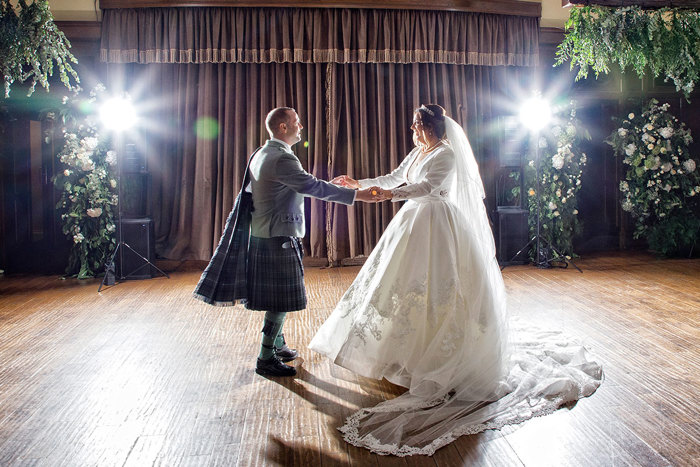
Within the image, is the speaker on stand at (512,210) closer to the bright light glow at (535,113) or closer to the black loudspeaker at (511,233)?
the black loudspeaker at (511,233)

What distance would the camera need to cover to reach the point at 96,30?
5980 millimetres

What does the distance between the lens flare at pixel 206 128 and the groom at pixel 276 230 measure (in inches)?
128

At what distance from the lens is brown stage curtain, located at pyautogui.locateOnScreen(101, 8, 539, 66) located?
19.5 ft

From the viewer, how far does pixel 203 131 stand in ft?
20.2

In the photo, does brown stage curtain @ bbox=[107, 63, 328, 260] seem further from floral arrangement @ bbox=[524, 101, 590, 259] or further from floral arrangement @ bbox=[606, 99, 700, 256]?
floral arrangement @ bbox=[606, 99, 700, 256]

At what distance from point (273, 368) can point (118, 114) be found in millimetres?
3516

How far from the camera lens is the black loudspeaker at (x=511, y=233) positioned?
248 inches

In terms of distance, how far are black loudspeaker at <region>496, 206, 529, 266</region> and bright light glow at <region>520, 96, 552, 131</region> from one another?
946 mm

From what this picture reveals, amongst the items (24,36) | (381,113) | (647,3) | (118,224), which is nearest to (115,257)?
(118,224)

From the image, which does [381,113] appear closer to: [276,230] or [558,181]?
[558,181]

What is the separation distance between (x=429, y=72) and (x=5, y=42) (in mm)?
4121

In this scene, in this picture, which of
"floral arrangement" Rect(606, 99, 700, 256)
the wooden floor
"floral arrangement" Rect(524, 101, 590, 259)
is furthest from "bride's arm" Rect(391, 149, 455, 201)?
"floral arrangement" Rect(606, 99, 700, 256)

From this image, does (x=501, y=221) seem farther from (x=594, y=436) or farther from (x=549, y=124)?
(x=594, y=436)

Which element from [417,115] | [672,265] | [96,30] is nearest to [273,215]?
[417,115]
